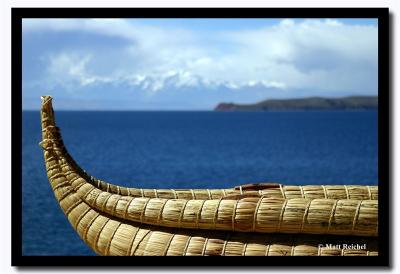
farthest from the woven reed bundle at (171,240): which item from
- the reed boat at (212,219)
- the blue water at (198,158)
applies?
the blue water at (198,158)

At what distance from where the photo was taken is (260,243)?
3.71 meters

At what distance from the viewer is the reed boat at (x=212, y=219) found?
360 cm

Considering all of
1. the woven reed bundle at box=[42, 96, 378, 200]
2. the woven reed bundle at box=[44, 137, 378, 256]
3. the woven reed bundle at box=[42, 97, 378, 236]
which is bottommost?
the woven reed bundle at box=[44, 137, 378, 256]

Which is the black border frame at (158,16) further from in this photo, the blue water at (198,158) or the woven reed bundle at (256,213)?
the blue water at (198,158)

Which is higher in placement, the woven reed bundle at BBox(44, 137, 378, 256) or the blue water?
the blue water

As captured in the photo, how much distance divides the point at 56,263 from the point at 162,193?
58 centimetres

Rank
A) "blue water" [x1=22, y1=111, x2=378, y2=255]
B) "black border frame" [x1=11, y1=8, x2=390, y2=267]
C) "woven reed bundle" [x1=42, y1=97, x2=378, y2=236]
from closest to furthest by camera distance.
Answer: "woven reed bundle" [x1=42, y1=97, x2=378, y2=236] < "black border frame" [x1=11, y1=8, x2=390, y2=267] < "blue water" [x1=22, y1=111, x2=378, y2=255]

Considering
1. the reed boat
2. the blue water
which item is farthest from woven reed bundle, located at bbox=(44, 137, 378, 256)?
the blue water

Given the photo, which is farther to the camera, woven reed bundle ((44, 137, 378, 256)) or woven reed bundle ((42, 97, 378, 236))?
woven reed bundle ((44, 137, 378, 256))

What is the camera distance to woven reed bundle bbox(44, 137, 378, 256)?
3699 millimetres

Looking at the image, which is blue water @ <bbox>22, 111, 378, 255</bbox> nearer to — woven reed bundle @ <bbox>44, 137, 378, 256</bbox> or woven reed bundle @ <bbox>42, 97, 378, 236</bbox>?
woven reed bundle @ <bbox>44, 137, 378, 256</bbox>

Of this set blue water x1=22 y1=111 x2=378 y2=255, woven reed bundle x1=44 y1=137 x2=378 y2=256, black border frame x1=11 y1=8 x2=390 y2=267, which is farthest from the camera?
blue water x1=22 y1=111 x2=378 y2=255
